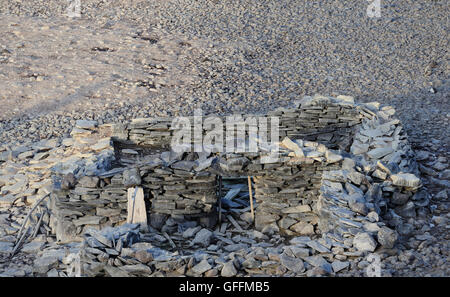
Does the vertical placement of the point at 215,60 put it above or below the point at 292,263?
above

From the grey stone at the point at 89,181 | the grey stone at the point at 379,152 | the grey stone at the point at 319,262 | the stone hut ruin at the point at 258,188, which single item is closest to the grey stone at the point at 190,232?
the stone hut ruin at the point at 258,188

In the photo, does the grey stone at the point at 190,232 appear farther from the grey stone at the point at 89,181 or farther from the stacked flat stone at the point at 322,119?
the stacked flat stone at the point at 322,119

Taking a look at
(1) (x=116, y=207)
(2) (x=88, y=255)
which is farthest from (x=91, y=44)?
(2) (x=88, y=255)

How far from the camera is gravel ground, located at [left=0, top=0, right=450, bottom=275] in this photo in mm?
12219

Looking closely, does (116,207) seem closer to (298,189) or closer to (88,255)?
(88,255)

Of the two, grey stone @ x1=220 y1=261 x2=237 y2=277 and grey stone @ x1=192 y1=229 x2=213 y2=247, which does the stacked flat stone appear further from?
grey stone @ x1=220 y1=261 x2=237 y2=277

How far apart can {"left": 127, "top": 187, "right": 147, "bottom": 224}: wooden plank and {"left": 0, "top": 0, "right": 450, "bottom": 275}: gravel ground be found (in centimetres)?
368

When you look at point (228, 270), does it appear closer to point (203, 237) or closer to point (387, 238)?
point (203, 237)

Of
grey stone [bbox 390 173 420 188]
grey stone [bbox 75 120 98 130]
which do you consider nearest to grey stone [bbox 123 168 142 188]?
grey stone [bbox 75 120 98 130]

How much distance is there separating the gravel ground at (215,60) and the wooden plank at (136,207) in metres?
3.68

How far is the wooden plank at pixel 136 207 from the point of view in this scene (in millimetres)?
8359

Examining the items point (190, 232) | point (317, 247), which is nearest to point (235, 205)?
point (190, 232)

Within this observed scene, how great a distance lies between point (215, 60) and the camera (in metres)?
14.3

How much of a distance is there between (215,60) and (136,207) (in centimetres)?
661
